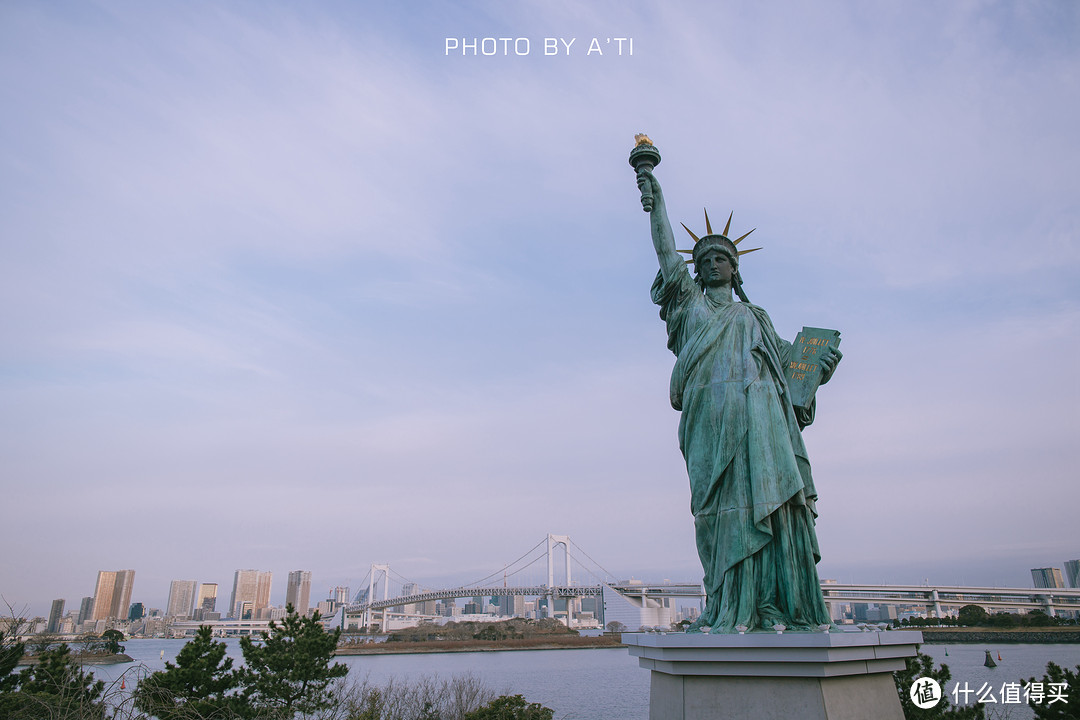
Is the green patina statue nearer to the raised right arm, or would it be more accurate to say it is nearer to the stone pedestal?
the raised right arm

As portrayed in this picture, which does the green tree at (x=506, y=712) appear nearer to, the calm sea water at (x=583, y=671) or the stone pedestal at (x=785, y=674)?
the stone pedestal at (x=785, y=674)

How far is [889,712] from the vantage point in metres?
4.22

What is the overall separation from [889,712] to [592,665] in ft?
106

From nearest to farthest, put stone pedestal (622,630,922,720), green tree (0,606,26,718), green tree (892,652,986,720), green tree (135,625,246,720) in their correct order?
stone pedestal (622,630,922,720)
green tree (892,652,986,720)
green tree (0,606,26,718)
green tree (135,625,246,720)

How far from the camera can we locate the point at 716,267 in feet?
20.3

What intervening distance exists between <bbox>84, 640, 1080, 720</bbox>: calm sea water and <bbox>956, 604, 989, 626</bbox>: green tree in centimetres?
446

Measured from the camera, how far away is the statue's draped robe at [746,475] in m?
4.95

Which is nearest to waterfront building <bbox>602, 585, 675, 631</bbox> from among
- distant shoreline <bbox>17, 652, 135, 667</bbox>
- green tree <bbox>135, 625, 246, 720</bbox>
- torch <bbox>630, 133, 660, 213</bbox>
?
distant shoreline <bbox>17, 652, 135, 667</bbox>

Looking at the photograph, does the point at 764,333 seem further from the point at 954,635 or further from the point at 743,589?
the point at 954,635

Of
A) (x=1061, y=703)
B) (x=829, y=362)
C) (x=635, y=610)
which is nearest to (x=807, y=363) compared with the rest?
(x=829, y=362)

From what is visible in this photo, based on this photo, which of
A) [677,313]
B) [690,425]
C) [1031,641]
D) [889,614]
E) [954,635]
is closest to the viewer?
[690,425]

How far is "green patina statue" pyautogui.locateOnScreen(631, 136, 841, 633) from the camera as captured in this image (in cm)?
495

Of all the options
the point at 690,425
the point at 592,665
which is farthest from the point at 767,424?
the point at 592,665

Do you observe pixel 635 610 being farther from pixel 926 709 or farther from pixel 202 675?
pixel 926 709
